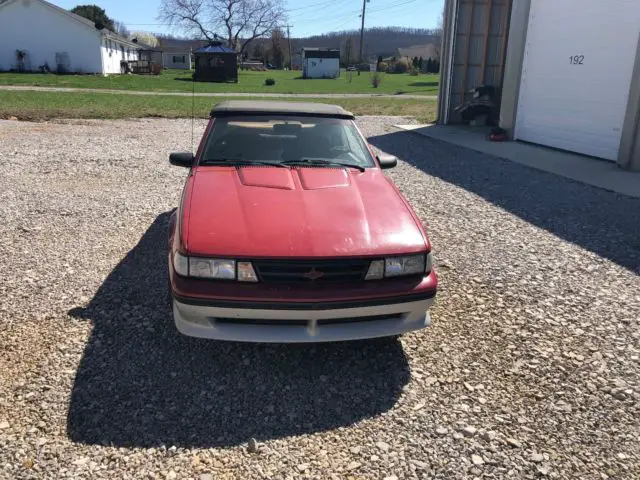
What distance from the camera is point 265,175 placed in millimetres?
3932

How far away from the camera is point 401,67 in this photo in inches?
3083

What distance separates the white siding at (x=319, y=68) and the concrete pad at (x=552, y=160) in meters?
53.4

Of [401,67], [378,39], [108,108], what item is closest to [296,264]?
[108,108]

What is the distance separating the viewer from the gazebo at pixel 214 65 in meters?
43.6

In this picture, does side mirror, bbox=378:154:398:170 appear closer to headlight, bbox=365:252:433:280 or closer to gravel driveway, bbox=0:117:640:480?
gravel driveway, bbox=0:117:640:480

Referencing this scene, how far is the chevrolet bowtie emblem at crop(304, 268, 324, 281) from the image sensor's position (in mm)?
2963

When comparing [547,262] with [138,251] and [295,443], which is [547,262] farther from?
[138,251]

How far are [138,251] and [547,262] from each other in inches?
160

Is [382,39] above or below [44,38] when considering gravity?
above

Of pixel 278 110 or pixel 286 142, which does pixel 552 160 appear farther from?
pixel 286 142

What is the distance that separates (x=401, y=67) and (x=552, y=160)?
236ft

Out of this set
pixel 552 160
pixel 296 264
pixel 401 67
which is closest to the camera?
pixel 296 264

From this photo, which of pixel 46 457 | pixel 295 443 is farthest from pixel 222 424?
pixel 46 457

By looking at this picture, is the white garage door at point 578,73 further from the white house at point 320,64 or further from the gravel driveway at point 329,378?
the white house at point 320,64
